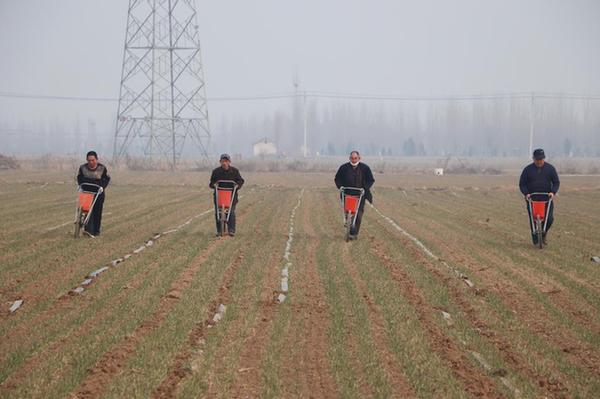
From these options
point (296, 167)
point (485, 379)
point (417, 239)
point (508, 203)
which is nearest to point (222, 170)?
point (417, 239)

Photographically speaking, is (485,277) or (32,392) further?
(485,277)

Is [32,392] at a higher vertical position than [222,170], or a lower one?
lower

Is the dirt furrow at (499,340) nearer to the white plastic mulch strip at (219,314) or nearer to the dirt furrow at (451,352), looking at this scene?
the dirt furrow at (451,352)

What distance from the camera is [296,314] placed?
862 cm

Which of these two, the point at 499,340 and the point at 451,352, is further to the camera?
the point at 499,340

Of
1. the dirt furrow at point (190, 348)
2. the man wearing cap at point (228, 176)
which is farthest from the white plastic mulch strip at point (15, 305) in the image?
the man wearing cap at point (228, 176)

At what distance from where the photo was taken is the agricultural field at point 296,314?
6.19m

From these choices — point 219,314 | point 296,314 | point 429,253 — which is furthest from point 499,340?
point 429,253

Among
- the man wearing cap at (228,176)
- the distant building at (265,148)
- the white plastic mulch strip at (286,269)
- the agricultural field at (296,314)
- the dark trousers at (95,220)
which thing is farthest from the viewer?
the distant building at (265,148)

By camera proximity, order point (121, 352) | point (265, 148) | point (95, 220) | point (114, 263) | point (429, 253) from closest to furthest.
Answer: point (121, 352) → point (114, 263) → point (429, 253) → point (95, 220) → point (265, 148)

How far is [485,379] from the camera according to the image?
632 centimetres

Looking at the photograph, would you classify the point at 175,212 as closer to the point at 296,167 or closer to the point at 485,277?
the point at 485,277

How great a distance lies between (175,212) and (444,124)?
15469cm

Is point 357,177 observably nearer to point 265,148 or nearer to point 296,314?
point 296,314
